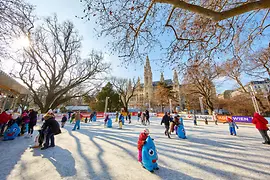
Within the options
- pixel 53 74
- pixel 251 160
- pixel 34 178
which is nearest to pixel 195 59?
pixel 251 160

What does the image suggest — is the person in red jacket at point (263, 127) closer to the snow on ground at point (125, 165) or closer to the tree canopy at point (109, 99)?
the snow on ground at point (125, 165)

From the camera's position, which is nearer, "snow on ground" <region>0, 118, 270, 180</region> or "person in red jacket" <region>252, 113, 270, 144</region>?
"snow on ground" <region>0, 118, 270, 180</region>

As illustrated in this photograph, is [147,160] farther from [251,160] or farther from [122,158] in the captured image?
[251,160]

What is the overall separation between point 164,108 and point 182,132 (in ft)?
161

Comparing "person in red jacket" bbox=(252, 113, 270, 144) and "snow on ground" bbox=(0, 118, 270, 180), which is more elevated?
"person in red jacket" bbox=(252, 113, 270, 144)

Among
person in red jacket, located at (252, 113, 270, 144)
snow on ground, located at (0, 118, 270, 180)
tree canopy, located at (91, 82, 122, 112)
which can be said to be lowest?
snow on ground, located at (0, 118, 270, 180)

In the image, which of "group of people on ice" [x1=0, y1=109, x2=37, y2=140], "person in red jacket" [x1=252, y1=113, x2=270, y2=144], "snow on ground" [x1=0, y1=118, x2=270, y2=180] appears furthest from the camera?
"group of people on ice" [x1=0, y1=109, x2=37, y2=140]

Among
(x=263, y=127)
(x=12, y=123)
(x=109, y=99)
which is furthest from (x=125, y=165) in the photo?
(x=109, y=99)

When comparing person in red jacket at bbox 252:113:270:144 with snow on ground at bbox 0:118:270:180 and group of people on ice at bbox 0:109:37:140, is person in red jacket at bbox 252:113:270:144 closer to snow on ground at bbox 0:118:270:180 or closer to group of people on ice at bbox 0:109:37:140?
snow on ground at bbox 0:118:270:180

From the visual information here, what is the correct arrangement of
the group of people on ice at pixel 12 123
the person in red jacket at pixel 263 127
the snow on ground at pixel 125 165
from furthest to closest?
the group of people on ice at pixel 12 123 → the person in red jacket at pixel 263 127 → the snow on ground at pixel 125 165

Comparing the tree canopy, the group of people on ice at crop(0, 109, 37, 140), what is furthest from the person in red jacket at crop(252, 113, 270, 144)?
the tree canopy

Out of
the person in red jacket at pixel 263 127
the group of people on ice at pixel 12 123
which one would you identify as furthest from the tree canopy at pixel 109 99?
the person in red jacket at pixel 263 127

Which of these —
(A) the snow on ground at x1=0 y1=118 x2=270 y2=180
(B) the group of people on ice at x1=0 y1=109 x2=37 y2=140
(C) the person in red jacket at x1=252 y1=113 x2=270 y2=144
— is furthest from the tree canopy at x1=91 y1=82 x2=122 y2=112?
(C) the person in red jacket at x1=252 y1=113 x2=270 y2=144

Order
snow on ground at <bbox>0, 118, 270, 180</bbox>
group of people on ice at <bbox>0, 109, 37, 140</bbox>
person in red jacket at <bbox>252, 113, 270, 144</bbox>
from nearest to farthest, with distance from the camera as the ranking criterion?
snow on ground at <bbox>0, 118, 270, 180</bbox> → person in red jacket at <bbox>252, 113, 270, 144</bbox> → group of people on ice at <bbox>0, 109, 37, 140</bbox>
